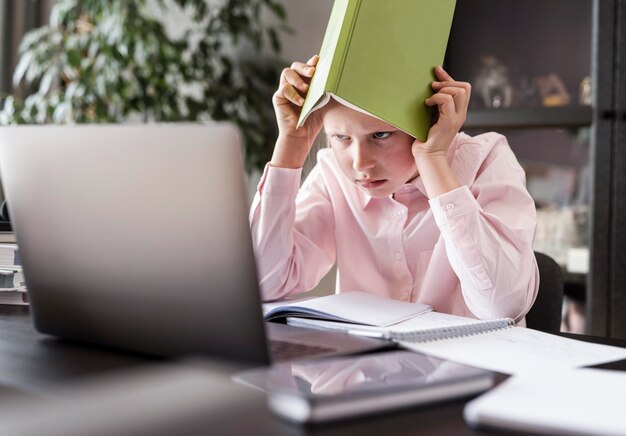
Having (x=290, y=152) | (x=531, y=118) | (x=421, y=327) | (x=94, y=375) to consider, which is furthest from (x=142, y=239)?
(x=531, y=118)

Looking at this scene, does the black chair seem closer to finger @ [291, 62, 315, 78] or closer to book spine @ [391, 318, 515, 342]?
book spine @ [391, 318, 515, 342]

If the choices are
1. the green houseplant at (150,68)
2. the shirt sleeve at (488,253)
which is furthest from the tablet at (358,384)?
the green houseplant at (150,68)

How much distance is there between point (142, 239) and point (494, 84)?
2.10 metres

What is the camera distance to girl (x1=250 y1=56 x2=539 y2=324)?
112 centimetres

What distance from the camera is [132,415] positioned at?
638 millimetres

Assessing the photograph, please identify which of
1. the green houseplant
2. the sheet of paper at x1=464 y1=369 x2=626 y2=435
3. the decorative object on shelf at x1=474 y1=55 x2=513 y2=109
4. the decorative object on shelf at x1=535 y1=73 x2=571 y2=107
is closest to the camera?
the sheet of paper at x1=464 y1=369 x2=626 y2=435

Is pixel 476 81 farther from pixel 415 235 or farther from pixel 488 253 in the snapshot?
pixel 488 253

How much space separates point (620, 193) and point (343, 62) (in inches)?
62.7

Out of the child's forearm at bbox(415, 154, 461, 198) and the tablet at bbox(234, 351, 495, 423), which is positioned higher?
the child's forearm at bbox(415, 154, 461, 198)

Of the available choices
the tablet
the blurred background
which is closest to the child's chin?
the tablet

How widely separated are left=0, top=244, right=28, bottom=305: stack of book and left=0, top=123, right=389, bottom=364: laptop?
0.28 metres

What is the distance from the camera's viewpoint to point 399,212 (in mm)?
1333

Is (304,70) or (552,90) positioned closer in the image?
(304,70)

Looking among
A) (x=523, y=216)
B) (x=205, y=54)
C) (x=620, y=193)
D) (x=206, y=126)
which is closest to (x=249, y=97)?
(x=205, y=54)
